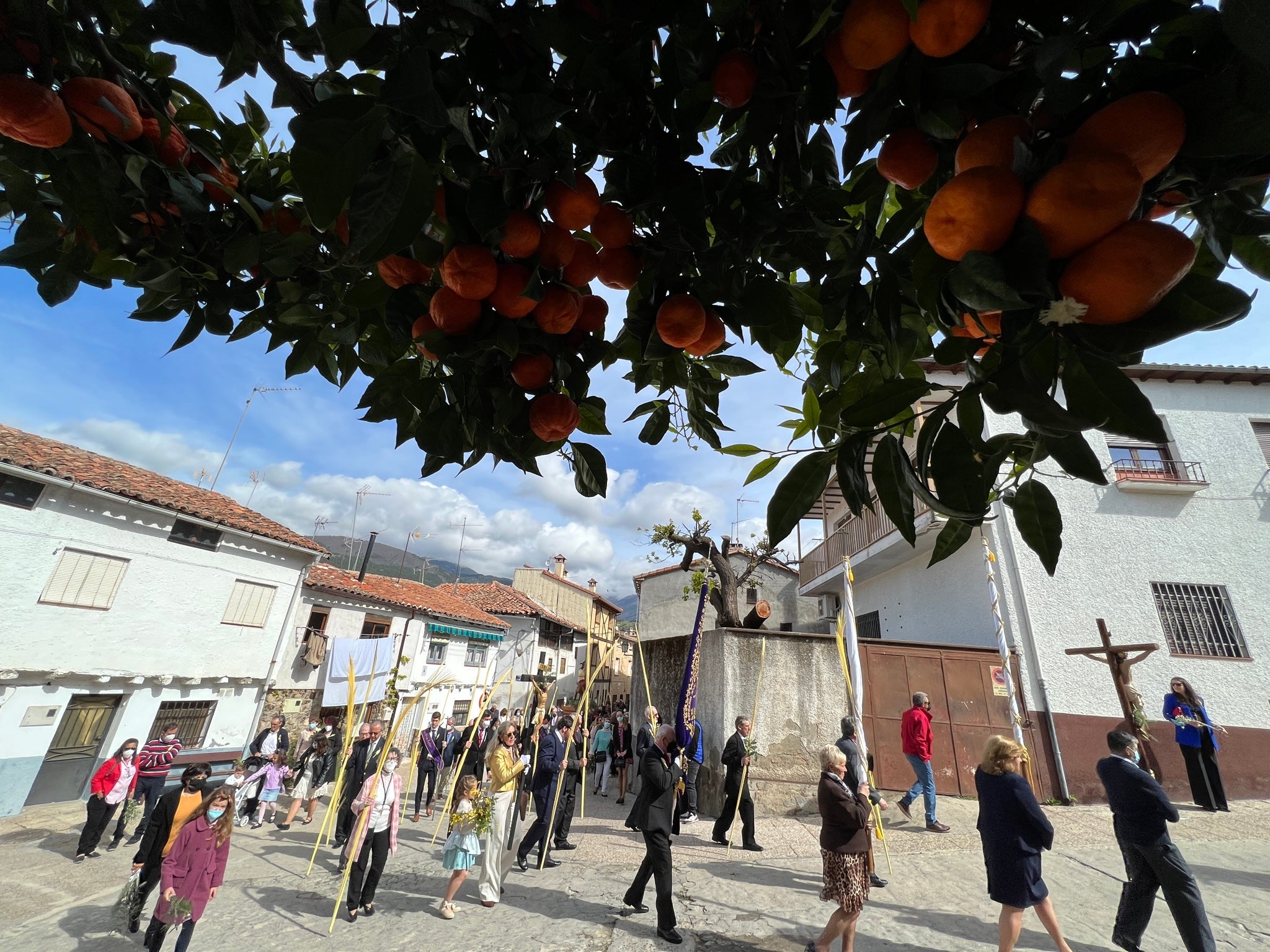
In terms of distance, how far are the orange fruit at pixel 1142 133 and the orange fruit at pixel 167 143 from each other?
5.69 ft

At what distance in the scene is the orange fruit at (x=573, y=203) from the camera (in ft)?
3.57

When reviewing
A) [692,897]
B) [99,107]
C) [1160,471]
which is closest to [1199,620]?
[1160,471]

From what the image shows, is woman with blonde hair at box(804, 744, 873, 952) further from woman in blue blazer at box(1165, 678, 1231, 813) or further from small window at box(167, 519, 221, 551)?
small window at box(167, 519, 221, 551)

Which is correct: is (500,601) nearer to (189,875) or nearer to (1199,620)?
(189,875)

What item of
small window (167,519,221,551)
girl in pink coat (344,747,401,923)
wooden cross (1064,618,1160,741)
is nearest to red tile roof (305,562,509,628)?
small window (167,519,221,551)

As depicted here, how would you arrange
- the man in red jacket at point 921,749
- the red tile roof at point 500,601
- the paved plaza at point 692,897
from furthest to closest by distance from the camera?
1. the red tile roof at point 500,601
2. the man in red jacket at point 921,749
3. the paved plaza at point 692,897

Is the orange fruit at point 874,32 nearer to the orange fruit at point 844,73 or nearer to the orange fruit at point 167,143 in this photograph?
the orange fruit at point 844,73

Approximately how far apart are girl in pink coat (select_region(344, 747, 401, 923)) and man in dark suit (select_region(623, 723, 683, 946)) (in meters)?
2.49

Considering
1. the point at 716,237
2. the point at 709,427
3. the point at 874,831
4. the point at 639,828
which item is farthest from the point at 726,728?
the point at 716,237

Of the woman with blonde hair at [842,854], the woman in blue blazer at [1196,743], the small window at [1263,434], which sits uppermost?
the small window at [1263,434]

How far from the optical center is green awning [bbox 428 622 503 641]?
2136 cm

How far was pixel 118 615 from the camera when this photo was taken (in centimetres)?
1180

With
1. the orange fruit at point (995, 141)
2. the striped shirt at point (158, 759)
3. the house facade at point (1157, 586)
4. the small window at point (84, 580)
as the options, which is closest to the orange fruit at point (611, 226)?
the orange fruit at point (995, 141)

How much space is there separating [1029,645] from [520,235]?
11.2 m
